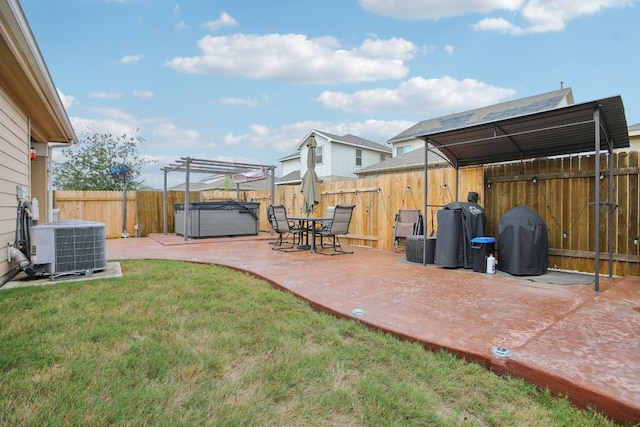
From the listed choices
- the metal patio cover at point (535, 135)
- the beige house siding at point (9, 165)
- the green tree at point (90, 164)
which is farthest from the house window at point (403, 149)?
the beige house siding at point (9, 165)

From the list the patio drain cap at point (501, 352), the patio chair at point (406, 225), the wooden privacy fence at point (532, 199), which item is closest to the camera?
the patio drain cap at point (501, 352)

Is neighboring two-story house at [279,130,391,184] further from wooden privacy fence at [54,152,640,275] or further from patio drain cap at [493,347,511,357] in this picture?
patio drain cap at [493,347,511,357]

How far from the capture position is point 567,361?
1.89m

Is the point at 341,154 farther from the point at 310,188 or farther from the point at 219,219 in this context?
the point at 310,188

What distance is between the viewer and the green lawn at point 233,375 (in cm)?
151

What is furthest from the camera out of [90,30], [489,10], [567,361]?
[489,10]

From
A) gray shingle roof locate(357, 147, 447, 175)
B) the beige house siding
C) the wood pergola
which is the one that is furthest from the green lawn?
gray shingle roof locate(357, 147, 447, 175)

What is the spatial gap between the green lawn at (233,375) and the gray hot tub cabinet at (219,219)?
21.3ft

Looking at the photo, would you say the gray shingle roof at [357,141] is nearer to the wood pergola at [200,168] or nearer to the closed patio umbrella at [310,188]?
the wood pergola at [200,168]

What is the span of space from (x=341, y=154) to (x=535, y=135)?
583 inches

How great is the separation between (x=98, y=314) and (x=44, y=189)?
17.7 ft

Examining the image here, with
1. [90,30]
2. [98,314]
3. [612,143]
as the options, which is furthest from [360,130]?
[98,314]

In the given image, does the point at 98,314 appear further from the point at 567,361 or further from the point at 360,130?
the point at 360,130

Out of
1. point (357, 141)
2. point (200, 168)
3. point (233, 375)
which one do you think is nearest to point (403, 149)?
point (357, 141)
